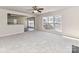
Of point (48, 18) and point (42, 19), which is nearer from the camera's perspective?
point (48, 18)

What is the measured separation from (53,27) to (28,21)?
20.6ft

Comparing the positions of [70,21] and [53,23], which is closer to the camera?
[70,21]

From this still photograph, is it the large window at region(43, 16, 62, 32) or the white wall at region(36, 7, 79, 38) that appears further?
the large window at region(43, 16, 62, 32)

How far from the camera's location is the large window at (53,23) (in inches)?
331

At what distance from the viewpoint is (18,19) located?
32.6 ft

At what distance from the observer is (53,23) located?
30.2 ft

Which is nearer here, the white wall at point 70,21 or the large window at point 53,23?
the white wall at point 70,21

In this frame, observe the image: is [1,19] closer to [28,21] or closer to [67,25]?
[67,25]

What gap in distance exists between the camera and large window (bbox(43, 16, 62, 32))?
8416 millimetres
